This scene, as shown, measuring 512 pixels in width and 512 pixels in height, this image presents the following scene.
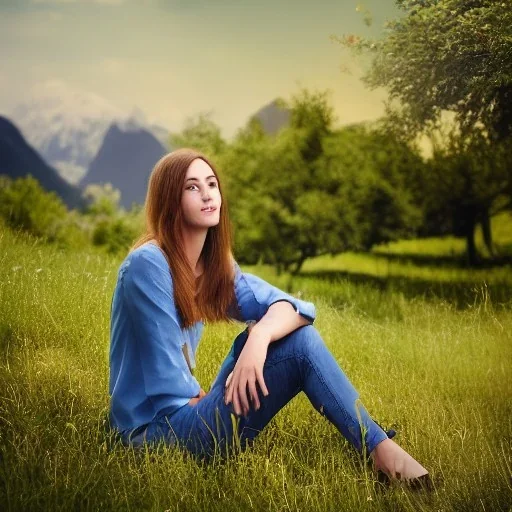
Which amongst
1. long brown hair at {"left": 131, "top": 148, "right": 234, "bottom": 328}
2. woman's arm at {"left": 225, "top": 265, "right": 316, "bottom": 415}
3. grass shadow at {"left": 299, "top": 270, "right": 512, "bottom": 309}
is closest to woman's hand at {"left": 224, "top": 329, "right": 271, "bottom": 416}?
woman's arm at {"left": 225, "top": 265, "right": 316, "bottom": 415}

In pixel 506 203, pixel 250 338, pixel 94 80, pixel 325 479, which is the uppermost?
pixel 94 80

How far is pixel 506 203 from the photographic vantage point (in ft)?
16.1

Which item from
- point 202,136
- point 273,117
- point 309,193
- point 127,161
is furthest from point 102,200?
point 309,193

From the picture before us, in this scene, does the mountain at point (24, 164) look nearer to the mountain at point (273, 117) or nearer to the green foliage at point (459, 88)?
the mountain at point (273, 117)

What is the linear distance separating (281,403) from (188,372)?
309 mm

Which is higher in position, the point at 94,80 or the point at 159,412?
the point at 94,80

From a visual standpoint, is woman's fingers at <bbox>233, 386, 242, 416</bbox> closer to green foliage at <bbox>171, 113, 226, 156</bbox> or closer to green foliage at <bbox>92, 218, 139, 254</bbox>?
green foliage at <bbox>92, 218, 139, 254</bbox>

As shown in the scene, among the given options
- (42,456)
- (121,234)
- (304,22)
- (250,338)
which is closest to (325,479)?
(250,338)

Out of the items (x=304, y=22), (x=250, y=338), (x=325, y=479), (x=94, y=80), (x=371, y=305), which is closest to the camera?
(x=250, y=338)

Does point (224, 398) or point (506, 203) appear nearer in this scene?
point (224, 398)

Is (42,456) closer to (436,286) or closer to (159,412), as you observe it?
(159,412)

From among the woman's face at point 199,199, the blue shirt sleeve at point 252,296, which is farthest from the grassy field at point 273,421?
the woman's face at point 199,199

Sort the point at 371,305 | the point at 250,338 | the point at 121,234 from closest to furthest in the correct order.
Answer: the point at 250,338 → the point at 371,305 → the point at 121,234

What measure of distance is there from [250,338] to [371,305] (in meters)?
3.18
